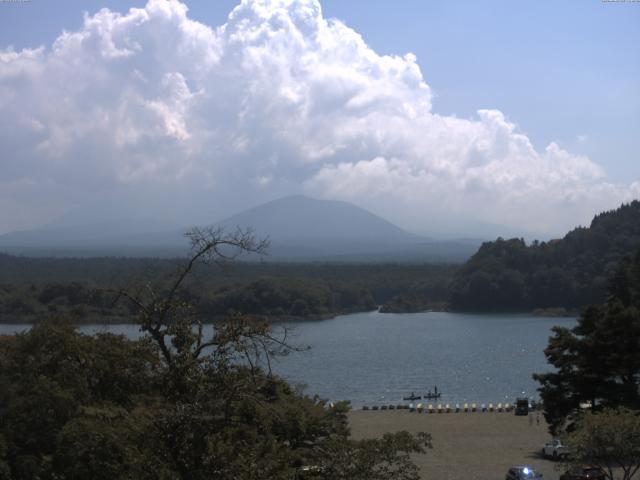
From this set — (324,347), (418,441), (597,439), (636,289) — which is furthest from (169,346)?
(324,347)

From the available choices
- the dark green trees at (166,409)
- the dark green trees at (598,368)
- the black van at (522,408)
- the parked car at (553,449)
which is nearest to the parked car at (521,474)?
the parked car at (553,449)

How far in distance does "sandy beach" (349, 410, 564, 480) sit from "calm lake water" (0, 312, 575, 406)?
9.29 ft

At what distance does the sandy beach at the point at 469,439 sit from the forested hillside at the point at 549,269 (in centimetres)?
3993

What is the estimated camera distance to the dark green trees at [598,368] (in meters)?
16.0

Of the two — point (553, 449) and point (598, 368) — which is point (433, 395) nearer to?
point (553, 449)

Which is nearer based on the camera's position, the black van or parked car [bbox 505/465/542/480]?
parked car [bbox 505/465/542/480]

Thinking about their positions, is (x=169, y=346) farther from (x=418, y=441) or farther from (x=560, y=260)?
(x=560, y=260)

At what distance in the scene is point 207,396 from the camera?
5.74m

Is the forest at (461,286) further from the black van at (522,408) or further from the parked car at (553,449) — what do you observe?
the parked car at (553,449)

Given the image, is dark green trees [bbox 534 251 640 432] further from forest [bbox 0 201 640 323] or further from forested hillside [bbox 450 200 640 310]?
forested hillside [bbox 450 200 640 310]

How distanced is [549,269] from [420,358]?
2772cm

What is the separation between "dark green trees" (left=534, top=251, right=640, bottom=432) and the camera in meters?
16.0

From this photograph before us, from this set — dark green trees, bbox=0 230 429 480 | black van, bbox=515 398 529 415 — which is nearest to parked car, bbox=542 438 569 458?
black van, bbox=515 398 529 415

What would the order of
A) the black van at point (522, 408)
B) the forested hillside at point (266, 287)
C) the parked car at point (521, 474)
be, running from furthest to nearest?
the forested hillside at point (266, 287) → the black van at point (522, 408) → the parked car at point (521, 474)
